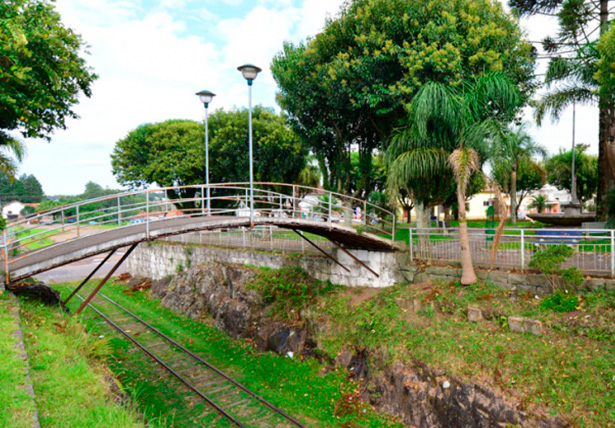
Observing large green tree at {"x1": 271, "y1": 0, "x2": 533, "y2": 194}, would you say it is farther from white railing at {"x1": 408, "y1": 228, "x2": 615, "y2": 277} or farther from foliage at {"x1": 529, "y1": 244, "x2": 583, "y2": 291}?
foliage at {"x1": 529, "y1": 244, "x2": 583, "y2": 291}

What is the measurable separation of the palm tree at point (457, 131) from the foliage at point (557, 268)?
1.98m

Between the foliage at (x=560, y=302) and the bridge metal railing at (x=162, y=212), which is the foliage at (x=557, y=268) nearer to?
the foliage at (x=560, y=302)

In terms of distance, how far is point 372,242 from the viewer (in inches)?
530

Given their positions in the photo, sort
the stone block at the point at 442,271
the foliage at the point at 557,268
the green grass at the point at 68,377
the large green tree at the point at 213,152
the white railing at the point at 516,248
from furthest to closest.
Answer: the large green tree at the point at 213,152
the stone block at the point at 442,271
the white railing at the point at 516,248
the foliage at the point at 557,268
the green grass at the point at 68,377

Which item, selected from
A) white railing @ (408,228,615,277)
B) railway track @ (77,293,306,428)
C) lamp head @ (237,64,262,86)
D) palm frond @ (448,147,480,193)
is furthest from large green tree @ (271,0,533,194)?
railway track @ (77,293,306,428)

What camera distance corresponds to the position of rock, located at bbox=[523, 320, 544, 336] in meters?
9.34

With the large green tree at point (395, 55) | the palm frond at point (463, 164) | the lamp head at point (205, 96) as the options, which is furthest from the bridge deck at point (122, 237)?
the lamp head at point (205, 96)

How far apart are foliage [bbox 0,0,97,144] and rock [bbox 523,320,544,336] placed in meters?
16.0

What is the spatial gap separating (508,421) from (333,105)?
1342cm

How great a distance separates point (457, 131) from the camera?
475 inches

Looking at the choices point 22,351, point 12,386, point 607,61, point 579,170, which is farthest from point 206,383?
point 579,170

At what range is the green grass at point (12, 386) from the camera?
15.0 ft

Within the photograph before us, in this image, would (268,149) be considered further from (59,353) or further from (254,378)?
(59,353)

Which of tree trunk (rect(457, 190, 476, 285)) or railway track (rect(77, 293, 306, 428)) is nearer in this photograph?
railway track (rect(77, 293, 306, 428))
